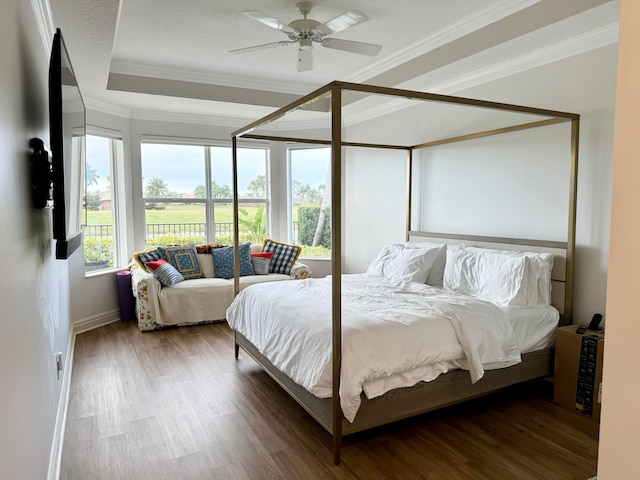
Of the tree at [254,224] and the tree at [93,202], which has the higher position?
the tree at [93,202]

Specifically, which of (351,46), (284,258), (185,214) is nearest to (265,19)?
(351,46)

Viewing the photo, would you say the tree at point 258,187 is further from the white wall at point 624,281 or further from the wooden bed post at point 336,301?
the white wall at point 624,281

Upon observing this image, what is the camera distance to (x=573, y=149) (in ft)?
10.7

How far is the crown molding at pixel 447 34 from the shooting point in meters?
2.92

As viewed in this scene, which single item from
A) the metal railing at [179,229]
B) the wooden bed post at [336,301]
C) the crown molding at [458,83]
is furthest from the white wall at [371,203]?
the wooden bed post at [336,301]

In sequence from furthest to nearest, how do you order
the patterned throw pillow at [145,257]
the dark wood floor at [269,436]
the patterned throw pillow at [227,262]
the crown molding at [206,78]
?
the patterned throw pillow at [227,262], the patterned throw pillow at [145,257], the crown molding at [206,78], the dark wood floor at [269,436]

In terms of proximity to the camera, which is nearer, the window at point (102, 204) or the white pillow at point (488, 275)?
the white pillow at point (488, 275)

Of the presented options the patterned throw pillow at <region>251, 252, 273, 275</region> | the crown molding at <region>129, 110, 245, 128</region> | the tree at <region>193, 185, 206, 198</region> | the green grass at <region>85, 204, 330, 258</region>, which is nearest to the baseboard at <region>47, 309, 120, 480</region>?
the green grass at <region>85, 204, 330, 258</region>

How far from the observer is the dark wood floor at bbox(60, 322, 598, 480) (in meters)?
2.36

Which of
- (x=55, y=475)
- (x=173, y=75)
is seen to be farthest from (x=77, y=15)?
(x=55, y=475)

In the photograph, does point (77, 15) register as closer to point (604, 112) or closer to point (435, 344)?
point (435, 344)

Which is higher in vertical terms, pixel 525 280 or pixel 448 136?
pixel 448 136

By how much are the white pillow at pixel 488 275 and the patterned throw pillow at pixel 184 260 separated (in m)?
3.12

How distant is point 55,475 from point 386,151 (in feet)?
14.6
